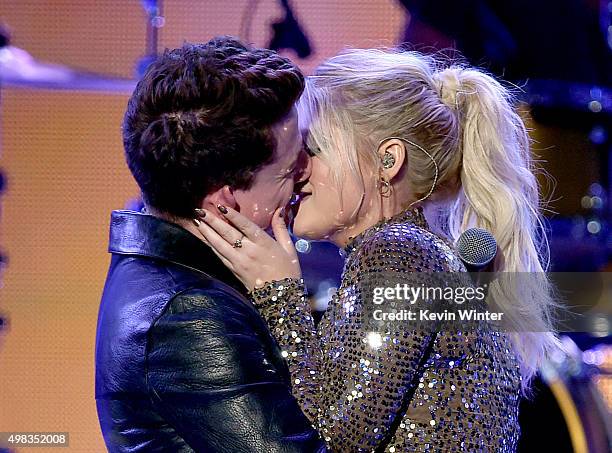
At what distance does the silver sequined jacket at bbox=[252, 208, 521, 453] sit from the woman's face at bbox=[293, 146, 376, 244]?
5.8 inches

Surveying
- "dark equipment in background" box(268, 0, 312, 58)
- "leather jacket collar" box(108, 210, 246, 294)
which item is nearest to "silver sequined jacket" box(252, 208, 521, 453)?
"leather jacket collar" box(108, 210, 246, 294)

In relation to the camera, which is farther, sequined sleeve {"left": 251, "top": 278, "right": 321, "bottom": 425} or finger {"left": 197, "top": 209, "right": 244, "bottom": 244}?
finger {"left": 197, "top": 209, "right": 244, "bottom": 244}

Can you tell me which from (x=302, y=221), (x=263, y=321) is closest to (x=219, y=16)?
(x=302, y=221)

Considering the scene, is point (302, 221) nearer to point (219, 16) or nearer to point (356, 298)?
point (356, 298)

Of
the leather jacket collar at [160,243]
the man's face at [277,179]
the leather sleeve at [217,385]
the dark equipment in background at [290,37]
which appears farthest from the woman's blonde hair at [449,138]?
the dark equipment in background at [290,37]

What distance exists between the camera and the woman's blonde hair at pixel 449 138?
1.48 m

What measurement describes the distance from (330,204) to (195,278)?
0.37m

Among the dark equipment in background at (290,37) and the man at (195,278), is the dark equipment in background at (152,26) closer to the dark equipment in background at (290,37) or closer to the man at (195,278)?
the dark equipment in background at (290,37)

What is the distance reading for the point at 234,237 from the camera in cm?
137

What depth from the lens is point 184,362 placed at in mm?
1135

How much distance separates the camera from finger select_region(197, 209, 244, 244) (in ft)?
4.44

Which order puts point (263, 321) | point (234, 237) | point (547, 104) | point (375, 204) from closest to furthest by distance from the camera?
point (263, 321)
point (234, 237)
point (375, 204)
point (547, 104)

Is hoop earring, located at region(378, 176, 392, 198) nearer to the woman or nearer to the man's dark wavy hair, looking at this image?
the woman

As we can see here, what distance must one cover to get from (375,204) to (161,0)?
4.54 ft
